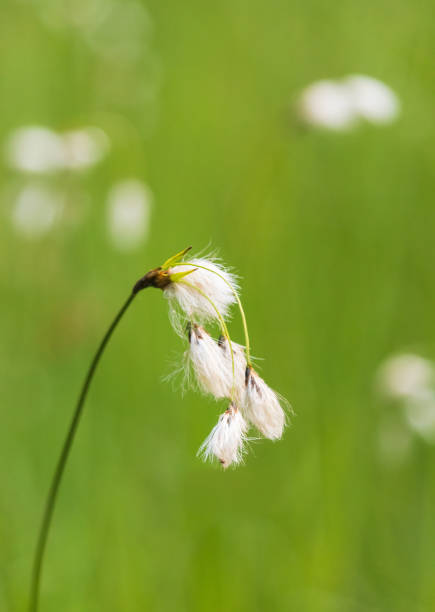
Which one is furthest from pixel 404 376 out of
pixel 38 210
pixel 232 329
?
pixel 38 210

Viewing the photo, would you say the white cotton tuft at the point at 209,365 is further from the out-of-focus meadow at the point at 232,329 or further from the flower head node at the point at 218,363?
the out-of-focus meadow at the point at 232,329

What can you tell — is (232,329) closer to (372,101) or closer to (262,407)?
(372,101)

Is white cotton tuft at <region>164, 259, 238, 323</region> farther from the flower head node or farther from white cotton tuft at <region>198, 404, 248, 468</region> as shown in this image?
white cotton tuft at <region>198, 404, 248, 468</region>

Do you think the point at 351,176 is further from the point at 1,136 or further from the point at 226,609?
the point at 226,609

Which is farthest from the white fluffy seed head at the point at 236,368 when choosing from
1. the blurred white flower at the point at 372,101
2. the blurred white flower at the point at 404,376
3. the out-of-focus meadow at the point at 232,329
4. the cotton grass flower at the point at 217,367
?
the blurred white flower at the point at 372,101

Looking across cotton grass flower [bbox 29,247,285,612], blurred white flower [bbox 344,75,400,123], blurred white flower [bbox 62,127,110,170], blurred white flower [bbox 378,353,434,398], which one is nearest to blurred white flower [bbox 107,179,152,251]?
blurred white flower [bbox 62,127,110,170]

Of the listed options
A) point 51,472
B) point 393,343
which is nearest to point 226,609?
point 51,472
